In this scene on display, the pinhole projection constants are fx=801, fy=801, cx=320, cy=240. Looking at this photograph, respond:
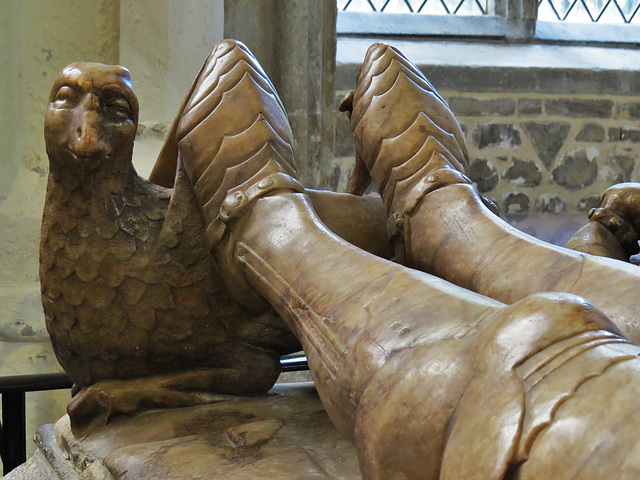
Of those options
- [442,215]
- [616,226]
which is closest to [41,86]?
[442,215]

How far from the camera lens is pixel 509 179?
354 cm

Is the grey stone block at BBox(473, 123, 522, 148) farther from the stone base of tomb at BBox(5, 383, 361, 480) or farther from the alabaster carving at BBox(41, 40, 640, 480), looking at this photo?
the stone base of tomb at BBox(5, 383, 361, 480)

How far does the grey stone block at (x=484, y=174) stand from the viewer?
3.50 meters

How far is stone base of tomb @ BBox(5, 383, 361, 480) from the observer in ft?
2.70

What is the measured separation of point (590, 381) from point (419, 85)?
2.42ft

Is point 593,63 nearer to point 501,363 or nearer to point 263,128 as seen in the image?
point 263,128

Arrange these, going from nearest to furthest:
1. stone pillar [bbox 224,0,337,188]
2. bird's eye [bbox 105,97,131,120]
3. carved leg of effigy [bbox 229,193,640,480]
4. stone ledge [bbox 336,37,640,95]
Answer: carved leg of effigy [bbox 229,193,640,480] < bird's eye [bbox 105,97,131,120] < stone pillar [bbox 224,0,337,188] < stone ledge [bbox 336,37,640,95]

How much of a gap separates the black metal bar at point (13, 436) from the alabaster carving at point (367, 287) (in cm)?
25

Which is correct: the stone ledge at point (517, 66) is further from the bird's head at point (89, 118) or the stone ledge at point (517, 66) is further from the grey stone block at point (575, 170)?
the bird's head at point (89, 118)

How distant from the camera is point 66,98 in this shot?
90 cm

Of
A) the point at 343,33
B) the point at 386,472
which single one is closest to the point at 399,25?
the point at 343,33

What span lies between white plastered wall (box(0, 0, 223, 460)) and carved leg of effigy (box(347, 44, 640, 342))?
784mm

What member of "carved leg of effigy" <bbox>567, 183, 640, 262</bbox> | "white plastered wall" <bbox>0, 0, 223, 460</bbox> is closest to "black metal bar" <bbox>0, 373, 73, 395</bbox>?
"white plastered wall" <bbox>0, 0, 223, 460</bbox>

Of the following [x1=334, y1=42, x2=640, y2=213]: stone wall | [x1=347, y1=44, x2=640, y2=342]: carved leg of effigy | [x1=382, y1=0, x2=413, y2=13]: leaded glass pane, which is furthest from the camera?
[x1=382, y1=0, x2=413, y2=13]: leaded glass pane
